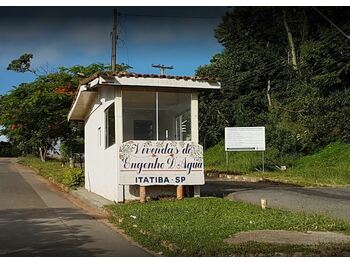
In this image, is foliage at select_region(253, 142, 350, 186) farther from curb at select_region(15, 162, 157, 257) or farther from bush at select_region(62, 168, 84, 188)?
curb at select_region(15, 162, 157, 257)

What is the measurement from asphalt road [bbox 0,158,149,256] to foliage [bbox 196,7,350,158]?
36.0 ft

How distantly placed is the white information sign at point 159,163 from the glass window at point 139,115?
72cm

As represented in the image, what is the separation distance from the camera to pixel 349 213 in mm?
10297

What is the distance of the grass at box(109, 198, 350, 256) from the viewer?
6.63 meters

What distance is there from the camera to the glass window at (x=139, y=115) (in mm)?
13016

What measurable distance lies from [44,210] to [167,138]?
11.0ft

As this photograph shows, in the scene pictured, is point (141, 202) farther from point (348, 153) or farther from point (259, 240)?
point (348, 153)

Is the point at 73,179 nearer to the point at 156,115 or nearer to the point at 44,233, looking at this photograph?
the point at 156,115

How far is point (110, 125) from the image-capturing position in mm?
13672

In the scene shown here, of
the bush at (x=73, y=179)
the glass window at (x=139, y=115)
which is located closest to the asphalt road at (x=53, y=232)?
the glass window at (x=139, y=115)

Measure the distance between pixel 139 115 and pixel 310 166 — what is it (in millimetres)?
14597

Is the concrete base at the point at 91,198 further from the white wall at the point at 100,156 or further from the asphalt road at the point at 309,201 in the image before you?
the asphalt road at the point at 309,201

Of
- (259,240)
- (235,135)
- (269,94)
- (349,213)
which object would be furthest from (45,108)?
(259,240)

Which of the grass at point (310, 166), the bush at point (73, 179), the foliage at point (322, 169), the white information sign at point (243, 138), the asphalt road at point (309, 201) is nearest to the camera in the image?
the asphalt road at point (309, 201)
